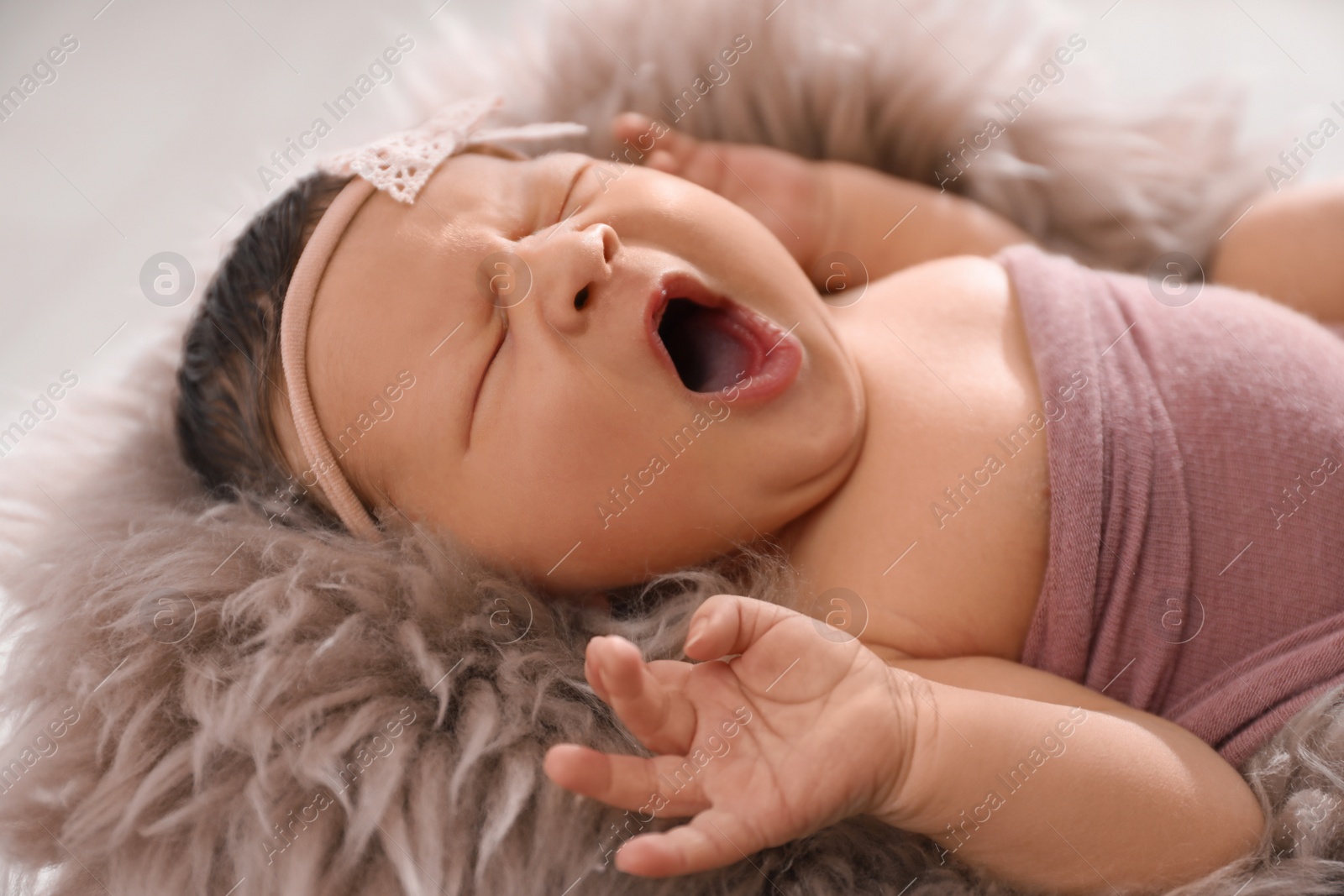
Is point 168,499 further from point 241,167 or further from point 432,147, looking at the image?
point 241,167

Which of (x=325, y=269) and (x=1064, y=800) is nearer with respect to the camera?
(x=1064, y=800)

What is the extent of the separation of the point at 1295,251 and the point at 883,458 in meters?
0.71

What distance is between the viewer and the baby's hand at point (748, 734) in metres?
0.76

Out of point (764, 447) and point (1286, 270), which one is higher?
point (764, 447)

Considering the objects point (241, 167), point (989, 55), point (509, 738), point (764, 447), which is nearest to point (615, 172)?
point (764, 447)

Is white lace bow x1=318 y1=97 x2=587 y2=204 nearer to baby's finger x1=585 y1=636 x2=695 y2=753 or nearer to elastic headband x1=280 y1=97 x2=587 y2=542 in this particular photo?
elastic headband x1=280 y1=97 x2=587 y2=542

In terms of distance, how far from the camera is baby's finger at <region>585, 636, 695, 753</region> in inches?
29.3

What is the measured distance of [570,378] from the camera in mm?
954

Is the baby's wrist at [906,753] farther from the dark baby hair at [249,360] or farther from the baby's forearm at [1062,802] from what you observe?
the dark baby hair at [249,360]

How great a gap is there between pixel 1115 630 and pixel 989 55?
90 cm

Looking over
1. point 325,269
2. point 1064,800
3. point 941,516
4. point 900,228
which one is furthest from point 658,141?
point 1064,800

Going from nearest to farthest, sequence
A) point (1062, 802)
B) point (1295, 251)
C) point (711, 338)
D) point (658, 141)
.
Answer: point (1062, 802)
point (711, 338)
point (1295, 251)
point (658, 141)

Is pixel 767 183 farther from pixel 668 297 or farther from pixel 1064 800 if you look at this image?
pixel 1064 800

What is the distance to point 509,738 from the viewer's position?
91 centimetres
